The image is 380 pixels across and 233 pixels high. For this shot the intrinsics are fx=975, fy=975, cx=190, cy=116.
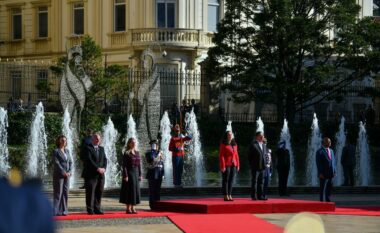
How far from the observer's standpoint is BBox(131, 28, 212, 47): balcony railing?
46.6 meters

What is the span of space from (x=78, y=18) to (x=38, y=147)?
20.5 m

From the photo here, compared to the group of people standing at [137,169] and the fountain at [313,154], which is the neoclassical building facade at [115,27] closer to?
the fountain at [313,154]

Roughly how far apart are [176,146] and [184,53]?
21914mm

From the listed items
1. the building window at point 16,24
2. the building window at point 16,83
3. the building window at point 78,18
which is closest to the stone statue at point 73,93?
the building window at point 16,83

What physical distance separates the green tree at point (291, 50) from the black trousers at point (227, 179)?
1817 centimetres

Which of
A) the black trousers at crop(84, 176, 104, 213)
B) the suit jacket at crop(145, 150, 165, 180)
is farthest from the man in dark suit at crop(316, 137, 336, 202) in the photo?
the black trousers at crop(84, 176, 104, 213)

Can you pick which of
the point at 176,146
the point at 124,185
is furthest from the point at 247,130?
the point at 124,185

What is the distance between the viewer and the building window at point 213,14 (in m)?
48.9

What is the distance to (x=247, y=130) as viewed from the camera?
40031 mm

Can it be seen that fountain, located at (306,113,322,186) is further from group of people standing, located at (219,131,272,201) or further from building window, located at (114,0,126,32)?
building window, located at (114,0,126,32)

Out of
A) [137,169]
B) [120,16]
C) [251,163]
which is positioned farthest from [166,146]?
[120,16]

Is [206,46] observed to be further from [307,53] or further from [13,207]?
[13,207]

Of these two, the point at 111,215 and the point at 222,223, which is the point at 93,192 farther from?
the point at 222,223

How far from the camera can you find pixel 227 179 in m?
20.2
